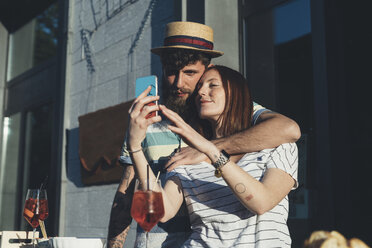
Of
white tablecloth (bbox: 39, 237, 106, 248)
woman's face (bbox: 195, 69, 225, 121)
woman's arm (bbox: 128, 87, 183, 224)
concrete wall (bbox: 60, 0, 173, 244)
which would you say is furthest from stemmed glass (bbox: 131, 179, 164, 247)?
concrete wall (bbox: 60, 0, 173, 244)

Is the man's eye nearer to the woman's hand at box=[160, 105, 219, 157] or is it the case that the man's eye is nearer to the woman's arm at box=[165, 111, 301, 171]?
the woman's arm at box=[165, 111, 301, 171]

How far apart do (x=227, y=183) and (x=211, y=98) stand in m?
0.49

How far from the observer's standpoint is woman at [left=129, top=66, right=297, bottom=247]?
57.9 inches

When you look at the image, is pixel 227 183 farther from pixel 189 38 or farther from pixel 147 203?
pixel 189 38

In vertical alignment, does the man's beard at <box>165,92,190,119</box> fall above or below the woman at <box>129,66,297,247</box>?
above

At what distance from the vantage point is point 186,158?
183 cm

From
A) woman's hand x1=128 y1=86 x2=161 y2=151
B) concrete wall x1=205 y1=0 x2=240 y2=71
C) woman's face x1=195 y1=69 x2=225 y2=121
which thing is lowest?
woman's hand x1=128 y1=86 x2=161 y2=151

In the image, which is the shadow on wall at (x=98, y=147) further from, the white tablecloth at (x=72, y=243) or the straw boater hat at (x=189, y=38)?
the white tablecloth at (x=72, y=243)

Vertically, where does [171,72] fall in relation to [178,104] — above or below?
above

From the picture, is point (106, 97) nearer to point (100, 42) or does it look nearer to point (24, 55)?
point (100, 42)

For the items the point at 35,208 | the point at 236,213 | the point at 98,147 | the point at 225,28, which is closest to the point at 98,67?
the point at 98,147

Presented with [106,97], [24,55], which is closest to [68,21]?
[106,97]

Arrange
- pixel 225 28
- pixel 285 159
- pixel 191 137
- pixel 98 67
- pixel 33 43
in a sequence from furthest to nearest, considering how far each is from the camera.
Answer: pixel 33 43 → pixel 98 67 → pixel 225 28 → pixel 285 159 → pixel 191 137

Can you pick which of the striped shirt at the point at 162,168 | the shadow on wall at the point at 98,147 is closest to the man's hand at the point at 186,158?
the striped shirt at the point at 162,168
